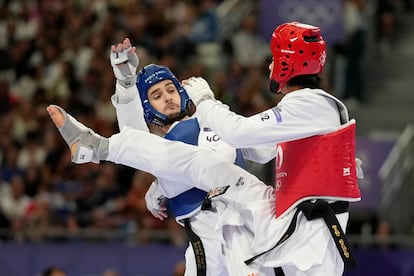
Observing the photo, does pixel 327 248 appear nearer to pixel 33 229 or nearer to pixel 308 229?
pixel 308 229

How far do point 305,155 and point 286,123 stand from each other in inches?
11.3

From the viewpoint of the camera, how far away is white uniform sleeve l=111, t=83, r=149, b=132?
27.0 ft

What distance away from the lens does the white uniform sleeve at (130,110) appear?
8.22 meters

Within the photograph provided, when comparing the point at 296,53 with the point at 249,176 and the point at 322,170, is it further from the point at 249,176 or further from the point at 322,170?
the point at 249,176

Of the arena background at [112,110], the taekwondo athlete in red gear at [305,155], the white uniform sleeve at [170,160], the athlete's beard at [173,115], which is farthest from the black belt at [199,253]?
the arena background at [112,110]

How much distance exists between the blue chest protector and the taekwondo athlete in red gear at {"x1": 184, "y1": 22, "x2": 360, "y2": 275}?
1.98 feet

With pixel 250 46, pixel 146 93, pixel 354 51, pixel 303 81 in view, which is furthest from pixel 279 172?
pixel 250 46

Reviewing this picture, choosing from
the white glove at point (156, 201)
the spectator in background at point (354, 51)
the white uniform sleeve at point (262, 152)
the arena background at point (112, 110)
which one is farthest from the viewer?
the spectator in background at point (354, 51)

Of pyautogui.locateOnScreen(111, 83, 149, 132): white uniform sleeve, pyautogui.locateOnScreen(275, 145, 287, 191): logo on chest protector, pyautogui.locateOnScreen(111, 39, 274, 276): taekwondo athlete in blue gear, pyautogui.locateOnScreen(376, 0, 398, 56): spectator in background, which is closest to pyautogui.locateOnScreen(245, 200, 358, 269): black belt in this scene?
pyautogui.locateOnScreen(275, 145, 287, 191): logo on chest protector

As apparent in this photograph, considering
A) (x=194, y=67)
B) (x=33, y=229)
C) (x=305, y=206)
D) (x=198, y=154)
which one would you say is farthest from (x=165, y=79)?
(x=194, y=67)

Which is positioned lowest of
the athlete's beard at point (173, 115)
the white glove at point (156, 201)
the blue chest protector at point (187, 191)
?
the white glove at point (156, 201)

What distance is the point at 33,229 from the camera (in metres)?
14.1

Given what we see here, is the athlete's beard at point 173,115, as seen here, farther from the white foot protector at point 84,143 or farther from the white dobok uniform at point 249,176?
the white foot protector at point 84,143

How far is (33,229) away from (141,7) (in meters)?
5.36
